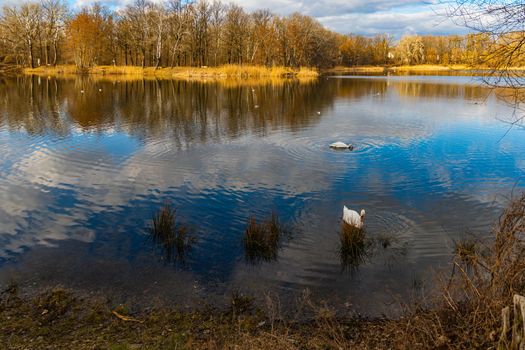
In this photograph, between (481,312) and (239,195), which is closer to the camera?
(481,312)

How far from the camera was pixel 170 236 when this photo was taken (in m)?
10.8

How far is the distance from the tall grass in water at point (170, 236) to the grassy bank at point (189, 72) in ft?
233

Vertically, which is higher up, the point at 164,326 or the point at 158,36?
the point at 158,36

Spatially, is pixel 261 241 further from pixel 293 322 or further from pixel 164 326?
pixel 164 326

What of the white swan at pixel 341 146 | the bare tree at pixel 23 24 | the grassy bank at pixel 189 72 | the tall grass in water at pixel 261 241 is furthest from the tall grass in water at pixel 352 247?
the bare tree at pixel 23 24

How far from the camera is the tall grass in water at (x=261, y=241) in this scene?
9977 mm

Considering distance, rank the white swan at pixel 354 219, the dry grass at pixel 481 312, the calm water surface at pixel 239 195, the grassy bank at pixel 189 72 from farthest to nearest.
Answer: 1. the grassy bank at pixel 189 72
2. the white swan at pixel 354 219
3. the calm water surface at pixel 239 195
4. the dry grass at pixel 481 312

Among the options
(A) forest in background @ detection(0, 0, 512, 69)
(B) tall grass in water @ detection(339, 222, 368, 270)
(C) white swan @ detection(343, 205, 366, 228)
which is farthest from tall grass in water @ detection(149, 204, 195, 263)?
(A) forest in background @ detection(0, 0, 512, 69)

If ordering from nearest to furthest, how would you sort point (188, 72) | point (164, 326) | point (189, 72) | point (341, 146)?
1. point (164, 326)
2. point (341, 146)
3. point (189, 72)
4. point (188, 72)

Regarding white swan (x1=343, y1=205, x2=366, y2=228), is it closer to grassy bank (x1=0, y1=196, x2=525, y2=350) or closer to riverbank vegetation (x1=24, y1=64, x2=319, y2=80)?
grassy bank (x1=0, y1=196, x2=525, y2=350)

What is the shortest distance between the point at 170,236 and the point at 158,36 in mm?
84645

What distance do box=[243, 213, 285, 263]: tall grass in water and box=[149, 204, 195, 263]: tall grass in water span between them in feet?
4.90

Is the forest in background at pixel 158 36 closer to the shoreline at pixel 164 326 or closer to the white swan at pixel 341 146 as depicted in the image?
the white swan at pixel 341 146

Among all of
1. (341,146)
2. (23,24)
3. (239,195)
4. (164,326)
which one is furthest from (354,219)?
(23,24)
